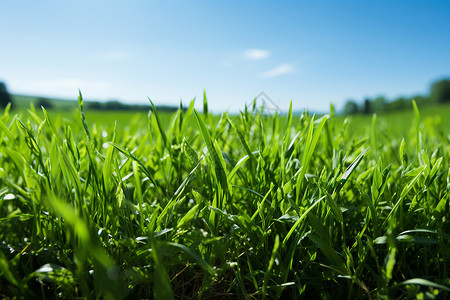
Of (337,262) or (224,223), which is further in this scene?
(224,223)

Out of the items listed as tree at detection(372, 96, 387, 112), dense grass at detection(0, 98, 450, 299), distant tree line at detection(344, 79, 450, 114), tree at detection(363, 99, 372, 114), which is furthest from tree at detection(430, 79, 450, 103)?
dense grass at detection(0, 98, 450, 299)

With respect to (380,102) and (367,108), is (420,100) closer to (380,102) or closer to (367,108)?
(380,102)

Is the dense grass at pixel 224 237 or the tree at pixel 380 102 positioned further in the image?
the tree at pixel 380 102

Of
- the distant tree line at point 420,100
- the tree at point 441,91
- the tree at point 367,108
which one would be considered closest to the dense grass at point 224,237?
the tree at point 367,108

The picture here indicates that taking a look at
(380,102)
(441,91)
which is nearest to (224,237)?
(380,102)

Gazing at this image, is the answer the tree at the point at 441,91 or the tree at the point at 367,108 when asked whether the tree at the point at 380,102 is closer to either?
the tree at the point at 367,108

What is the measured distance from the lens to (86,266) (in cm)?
62

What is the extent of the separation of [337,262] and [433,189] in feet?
1.30

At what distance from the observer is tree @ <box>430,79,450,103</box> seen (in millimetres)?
58991

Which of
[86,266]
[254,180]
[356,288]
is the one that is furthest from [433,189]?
[86,266]

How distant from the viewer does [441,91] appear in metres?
59.7

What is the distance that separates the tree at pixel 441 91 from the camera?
59.0 meters

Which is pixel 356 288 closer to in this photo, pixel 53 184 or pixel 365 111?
pixel 53 184

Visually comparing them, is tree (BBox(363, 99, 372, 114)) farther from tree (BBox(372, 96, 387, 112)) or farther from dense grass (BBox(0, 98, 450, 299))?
dense grass (BBox(0, 98, 450, 299))
